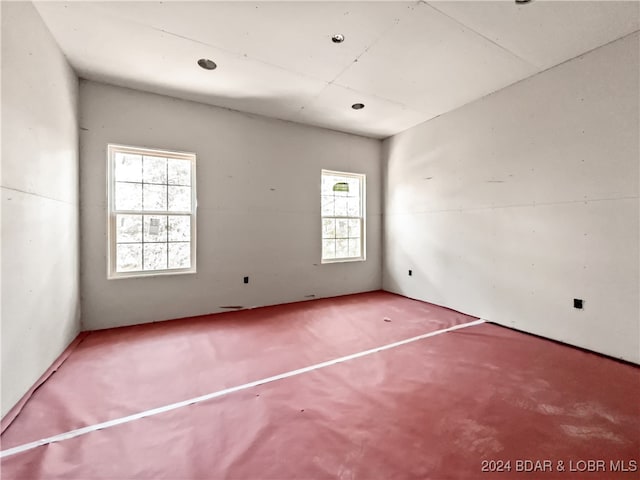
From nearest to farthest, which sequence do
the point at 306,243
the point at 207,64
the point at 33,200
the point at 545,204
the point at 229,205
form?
the point at 33,200, the point at 207,64, the point at 545,204, the point at 229,205, the point at 306,243

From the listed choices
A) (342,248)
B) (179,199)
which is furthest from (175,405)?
(342,248)

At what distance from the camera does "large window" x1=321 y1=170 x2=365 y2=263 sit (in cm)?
461

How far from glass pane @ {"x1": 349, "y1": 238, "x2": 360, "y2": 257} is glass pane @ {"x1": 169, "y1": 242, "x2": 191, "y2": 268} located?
2.66 m

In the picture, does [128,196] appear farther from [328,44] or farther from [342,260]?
[342,260]

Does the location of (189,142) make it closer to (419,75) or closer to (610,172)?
(419,75)

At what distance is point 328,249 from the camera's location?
182 inches

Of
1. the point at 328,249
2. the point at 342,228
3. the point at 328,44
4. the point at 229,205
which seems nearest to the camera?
the point at 328,44

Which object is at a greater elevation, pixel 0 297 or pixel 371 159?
pixel 371 159

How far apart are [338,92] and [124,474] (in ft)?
12.3

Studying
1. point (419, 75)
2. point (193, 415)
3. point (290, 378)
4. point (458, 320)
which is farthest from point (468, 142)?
point (193, 415)

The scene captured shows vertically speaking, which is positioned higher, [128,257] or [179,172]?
[179,172]

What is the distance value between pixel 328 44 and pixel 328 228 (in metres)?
2.73

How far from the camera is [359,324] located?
326cm

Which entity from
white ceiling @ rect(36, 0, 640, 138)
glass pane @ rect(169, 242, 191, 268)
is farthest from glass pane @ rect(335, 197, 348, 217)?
glass pane @ rect(169, 242, 191, 268)
